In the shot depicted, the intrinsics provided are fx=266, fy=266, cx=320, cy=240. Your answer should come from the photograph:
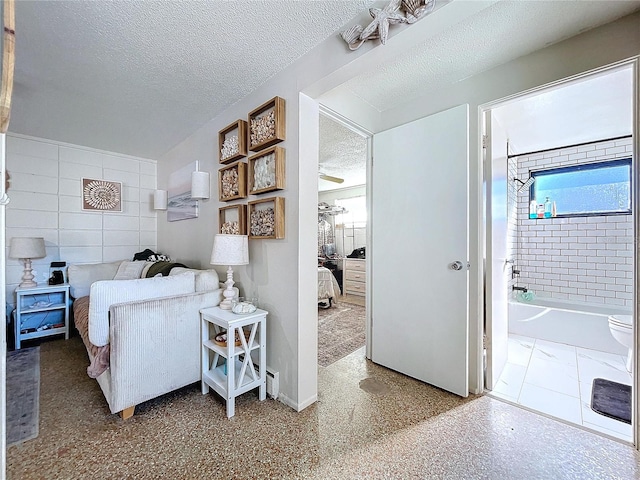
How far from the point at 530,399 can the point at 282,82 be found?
9.41ft

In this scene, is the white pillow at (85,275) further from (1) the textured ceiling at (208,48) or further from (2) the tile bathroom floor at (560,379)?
(2) the tile bathroom floor at (560,379)

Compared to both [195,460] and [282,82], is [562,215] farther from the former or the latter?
[195,460]

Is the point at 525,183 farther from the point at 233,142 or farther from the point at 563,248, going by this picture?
the point at 233,142

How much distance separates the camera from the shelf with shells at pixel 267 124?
185cm

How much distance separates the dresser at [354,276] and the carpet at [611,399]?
342cm

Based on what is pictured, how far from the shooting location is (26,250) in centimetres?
280

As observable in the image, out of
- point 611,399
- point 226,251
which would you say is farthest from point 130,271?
point 611,399

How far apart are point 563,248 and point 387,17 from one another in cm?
371

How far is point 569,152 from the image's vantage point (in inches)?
133

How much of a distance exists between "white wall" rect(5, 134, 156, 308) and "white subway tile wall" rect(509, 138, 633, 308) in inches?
199

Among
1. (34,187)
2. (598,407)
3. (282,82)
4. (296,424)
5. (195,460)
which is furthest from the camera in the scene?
(34,187)

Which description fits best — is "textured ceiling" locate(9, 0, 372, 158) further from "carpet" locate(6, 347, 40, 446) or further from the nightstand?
"carpet" locate(6, 347, 40, 446)

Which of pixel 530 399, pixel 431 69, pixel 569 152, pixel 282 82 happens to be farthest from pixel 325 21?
pixel 569 152

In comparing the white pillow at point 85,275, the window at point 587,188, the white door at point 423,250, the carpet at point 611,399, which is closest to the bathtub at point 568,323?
the carpet at point 611,399
